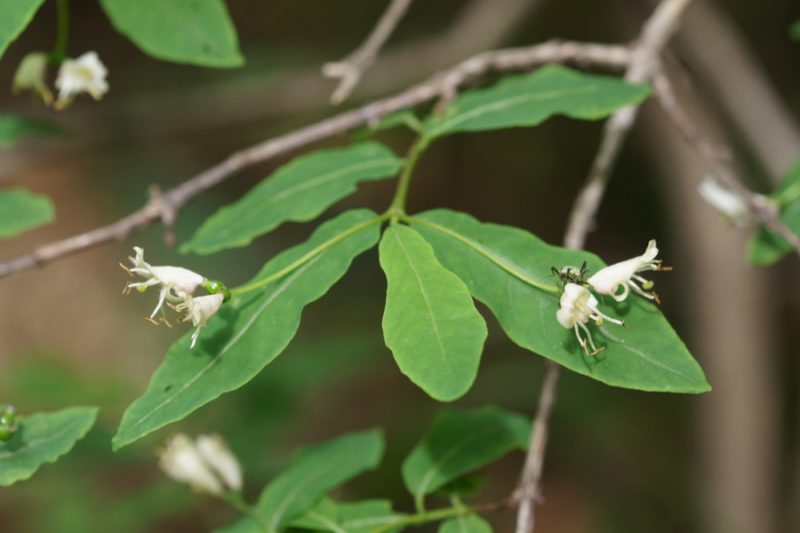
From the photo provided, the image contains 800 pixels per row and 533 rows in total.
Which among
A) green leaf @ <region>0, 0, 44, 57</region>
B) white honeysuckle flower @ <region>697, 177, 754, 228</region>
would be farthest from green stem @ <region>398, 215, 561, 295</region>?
white honeysuckle flower @ <region>697, 177, 754, 228</region>

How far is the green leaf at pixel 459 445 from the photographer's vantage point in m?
2.27

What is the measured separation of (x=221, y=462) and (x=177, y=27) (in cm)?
117

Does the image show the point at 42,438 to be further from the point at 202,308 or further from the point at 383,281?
the point at 383,281

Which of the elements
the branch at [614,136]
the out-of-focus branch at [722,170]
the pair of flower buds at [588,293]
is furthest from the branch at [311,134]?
the pair of flower buds at [588,293]

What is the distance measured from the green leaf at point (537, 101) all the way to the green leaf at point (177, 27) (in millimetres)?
577

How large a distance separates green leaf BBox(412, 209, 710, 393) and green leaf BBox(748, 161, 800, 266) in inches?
31.6

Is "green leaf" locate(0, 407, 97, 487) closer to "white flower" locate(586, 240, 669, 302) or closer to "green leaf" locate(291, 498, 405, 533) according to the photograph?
"green leaf" locate(291, 498, 405, 533)

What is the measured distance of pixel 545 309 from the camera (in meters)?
1.73

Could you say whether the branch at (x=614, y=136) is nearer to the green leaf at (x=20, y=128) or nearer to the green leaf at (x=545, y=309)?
the green leaf at (x=545, y=309)

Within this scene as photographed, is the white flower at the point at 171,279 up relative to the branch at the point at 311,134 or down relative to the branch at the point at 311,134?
down

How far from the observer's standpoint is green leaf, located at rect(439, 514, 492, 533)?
2.03 m

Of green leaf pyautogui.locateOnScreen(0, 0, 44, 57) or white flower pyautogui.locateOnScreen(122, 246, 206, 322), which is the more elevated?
green leaf pyautogui.locateOnScreen(0, 0, 44, 57)

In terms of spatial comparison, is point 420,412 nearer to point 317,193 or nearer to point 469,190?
point 469,190

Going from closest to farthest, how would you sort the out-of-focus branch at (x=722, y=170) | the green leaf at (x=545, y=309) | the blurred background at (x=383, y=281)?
the green leaf at (x=545, y=309), the out-of-focus branch at (x=722, y=170), the blurred background at (x=383, y=281)
